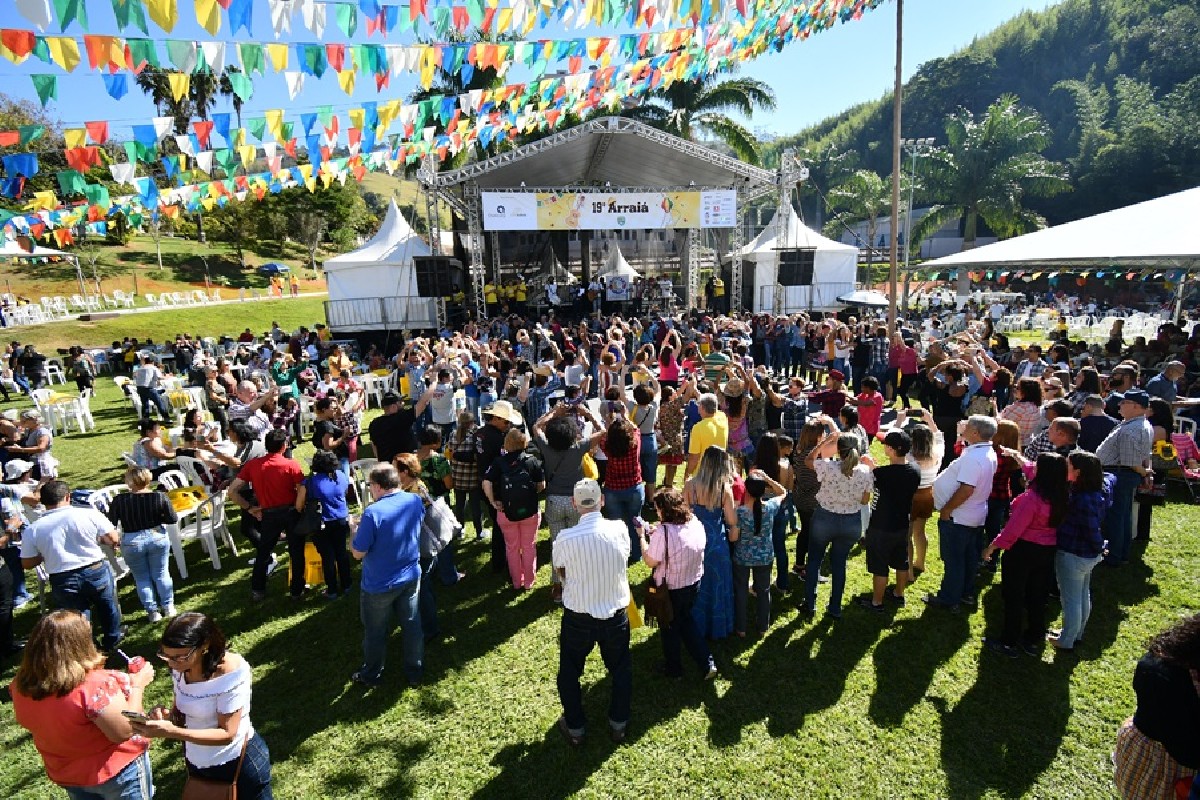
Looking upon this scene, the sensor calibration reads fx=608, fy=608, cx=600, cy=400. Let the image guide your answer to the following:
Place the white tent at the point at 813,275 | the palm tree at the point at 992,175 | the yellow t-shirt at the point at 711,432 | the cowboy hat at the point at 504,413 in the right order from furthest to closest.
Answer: the palm tree at the point at 992,175
the white tent at the point at 813,275
the yellow t-shirt at the point at 711,432
the cowboy hat at the point at 504,413

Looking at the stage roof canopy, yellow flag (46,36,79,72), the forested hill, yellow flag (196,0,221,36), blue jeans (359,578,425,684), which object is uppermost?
the forested hill

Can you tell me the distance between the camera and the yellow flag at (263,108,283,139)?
258 inches

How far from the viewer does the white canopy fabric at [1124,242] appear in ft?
28.4

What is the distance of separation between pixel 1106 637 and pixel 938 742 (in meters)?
1.77

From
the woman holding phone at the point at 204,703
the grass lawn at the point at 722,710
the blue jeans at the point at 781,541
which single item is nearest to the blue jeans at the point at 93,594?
the grass lawn at the point at 722,710

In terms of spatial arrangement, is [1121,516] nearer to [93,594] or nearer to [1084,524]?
[1084,524]

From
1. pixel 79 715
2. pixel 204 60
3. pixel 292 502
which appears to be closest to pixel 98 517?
pixel 292 502

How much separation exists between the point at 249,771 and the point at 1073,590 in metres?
4.66

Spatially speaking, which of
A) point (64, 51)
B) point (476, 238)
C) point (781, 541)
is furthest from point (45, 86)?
point (476, 238)

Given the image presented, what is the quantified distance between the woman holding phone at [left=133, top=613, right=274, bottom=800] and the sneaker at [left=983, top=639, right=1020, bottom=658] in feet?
14.4

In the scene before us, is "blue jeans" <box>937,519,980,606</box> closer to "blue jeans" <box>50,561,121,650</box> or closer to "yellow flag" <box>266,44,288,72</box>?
"blue jeans" <box>50,561,121,650</box>

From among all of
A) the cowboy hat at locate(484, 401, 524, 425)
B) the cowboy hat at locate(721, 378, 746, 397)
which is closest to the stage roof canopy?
the cowboy hat at locate(721, 378, 746, 397)

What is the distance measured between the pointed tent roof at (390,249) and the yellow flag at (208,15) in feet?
45.0

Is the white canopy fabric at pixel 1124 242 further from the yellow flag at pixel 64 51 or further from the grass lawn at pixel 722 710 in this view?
the yellow flag at pixel 64 51
